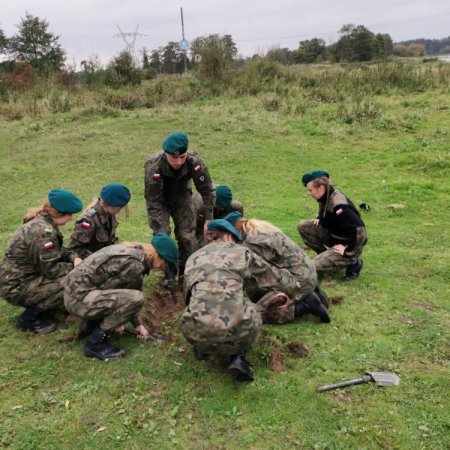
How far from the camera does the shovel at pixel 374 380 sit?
12.3ft

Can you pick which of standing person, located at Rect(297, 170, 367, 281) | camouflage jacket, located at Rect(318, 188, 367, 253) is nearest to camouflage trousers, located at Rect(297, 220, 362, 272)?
standing person, located at Rect(297, 170, 367, 281)

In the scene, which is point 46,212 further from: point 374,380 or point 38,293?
point 374,380

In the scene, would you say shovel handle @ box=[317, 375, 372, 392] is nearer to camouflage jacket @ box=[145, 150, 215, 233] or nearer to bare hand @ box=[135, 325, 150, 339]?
bare hand @ box=[135, 325, 150, 339]

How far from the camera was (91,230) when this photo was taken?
5.16m

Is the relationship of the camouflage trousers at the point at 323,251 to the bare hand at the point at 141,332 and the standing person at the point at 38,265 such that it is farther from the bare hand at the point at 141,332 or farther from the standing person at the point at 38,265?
the standing person at the point at 38,265

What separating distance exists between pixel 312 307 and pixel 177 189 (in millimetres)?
2248

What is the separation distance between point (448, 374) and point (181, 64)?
34575 millimetres

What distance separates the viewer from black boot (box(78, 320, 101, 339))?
459cm

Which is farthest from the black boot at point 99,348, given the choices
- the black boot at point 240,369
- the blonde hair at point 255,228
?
the blonde hair at point 255,228

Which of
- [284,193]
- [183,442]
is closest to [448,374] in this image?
[183,442]

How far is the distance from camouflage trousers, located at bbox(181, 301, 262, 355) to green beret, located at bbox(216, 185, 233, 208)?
2826 millimetres

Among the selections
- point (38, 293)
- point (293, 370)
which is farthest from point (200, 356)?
point (38, 293)

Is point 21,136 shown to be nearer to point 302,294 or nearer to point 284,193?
point 284,193

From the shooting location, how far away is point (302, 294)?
190 inches
